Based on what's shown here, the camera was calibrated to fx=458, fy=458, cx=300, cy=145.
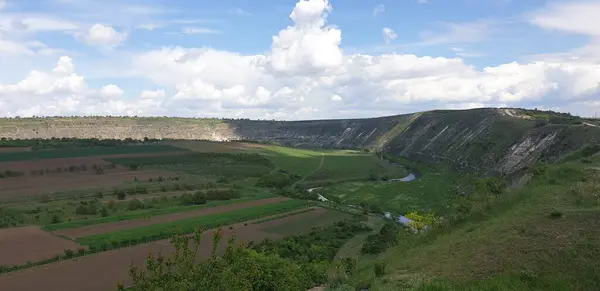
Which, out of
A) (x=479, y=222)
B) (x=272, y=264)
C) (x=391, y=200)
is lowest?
(x=391, y=200)

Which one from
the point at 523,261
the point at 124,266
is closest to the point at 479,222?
the point at 523,261

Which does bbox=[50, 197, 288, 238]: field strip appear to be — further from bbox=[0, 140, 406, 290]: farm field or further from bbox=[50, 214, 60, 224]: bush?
bbox=[50, 214, 60, 224]: bush

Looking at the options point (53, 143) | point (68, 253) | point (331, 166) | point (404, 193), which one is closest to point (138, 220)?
point (68, 253)

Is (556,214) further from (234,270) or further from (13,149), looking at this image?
(13,149)

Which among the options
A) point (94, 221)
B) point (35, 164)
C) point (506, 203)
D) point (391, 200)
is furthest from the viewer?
point (35, 164)

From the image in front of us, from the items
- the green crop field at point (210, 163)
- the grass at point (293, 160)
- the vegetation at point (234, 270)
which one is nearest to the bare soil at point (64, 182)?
the green crop field at point (210, 163)

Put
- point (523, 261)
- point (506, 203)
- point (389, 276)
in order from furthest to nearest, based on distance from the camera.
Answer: point (506, 203), point (389, 276), point (523, 261)

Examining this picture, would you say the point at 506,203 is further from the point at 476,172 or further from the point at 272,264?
the point at 476,172
